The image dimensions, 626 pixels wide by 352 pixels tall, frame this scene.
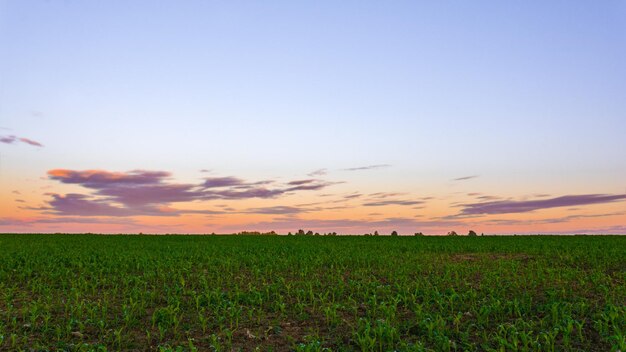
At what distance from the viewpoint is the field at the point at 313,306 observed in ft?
35.8

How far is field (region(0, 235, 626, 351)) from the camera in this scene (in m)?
10.9

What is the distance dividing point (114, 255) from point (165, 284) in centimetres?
953

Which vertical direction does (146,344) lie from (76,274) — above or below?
below

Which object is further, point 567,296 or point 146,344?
point 567,296

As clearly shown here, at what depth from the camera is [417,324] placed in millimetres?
11516

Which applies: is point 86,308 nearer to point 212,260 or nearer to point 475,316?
point 212,260

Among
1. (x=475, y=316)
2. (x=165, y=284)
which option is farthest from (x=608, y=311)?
(x=165, y=284)

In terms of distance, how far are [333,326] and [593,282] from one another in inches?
382

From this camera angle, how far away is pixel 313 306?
13414 millimetres

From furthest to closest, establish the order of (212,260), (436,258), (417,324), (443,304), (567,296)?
(436,258) → (212,260) → (567,296) → (443,304) → (417,324)

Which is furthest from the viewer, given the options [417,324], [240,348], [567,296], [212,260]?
[212,260]

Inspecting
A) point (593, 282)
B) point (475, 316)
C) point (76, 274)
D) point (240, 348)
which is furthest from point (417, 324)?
point (76, 274)

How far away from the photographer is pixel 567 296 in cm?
1425

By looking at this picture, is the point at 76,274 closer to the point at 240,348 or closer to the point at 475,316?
the point at 240,348
